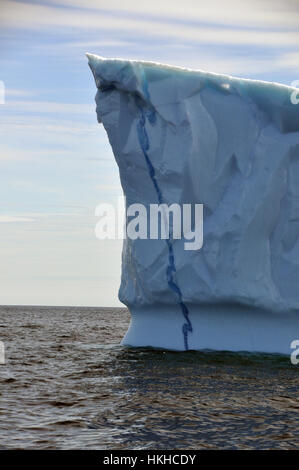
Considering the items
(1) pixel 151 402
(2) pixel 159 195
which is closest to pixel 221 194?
(2) pixel 159 195

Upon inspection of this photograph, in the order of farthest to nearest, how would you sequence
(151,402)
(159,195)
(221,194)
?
1. (159,195)
2. (221,194)
3. (151,402)

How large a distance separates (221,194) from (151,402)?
5.40 m

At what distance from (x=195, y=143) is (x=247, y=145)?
102 centimetres

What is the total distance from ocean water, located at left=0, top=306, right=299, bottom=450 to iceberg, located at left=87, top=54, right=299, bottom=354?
735mm

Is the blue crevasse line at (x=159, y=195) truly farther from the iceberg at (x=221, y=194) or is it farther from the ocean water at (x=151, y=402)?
the ocean water at (x=151, y=402)

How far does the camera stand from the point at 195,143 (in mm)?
13875

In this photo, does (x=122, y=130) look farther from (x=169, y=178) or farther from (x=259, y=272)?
(x=259, y=272)

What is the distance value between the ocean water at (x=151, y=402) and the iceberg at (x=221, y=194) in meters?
0.74

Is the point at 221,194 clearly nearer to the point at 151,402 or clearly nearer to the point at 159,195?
the point at 159,195

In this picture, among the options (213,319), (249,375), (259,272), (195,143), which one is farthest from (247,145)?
(249,375)

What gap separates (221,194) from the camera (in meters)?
14.1

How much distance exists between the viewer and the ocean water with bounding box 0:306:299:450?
812 cm

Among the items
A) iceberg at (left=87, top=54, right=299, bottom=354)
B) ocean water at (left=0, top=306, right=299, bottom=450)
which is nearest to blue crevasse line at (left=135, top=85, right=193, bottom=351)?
iceberg at (left=87, top=54, right=299, bottom=354)

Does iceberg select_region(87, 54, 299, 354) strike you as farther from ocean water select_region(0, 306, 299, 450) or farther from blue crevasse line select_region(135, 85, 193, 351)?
ocean water select_region(0, 306, 299, 450)
